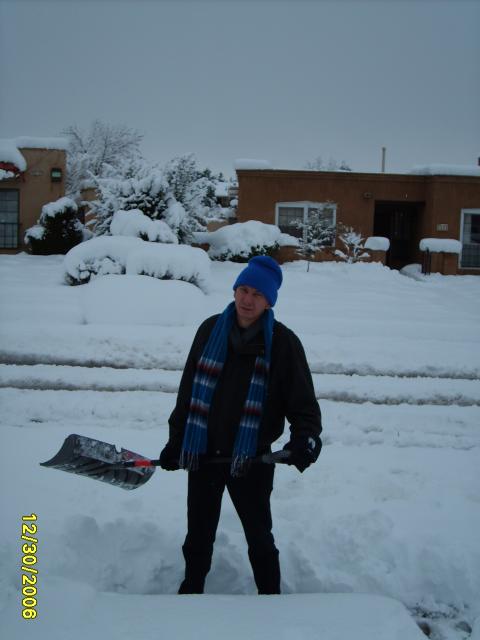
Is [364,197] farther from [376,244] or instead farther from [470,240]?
[470,240]

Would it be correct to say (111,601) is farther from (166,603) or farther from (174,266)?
(174,266)

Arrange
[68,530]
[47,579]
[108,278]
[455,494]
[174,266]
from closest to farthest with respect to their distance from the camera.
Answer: [47,579], [68,530], [455,494], [108,278], [174,266]

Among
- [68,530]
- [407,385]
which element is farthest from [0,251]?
[68,530]

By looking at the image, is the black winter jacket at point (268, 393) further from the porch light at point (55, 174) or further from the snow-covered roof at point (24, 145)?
the snow-covered roof at point (24, 145)

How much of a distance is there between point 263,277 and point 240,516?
116 cm

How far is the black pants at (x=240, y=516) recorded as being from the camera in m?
2.88

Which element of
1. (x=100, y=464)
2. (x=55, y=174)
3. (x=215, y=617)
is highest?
(x=55, y=174)

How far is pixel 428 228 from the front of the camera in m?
20.3

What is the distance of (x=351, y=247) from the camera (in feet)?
63.7

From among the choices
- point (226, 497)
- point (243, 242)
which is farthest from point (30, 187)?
point (226, 497)

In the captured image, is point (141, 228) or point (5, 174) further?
point (5, 174)

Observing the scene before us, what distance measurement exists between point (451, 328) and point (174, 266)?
4.81 m

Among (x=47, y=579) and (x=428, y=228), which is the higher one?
(x=428, y=228)

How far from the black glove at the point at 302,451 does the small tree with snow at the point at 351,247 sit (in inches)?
622
